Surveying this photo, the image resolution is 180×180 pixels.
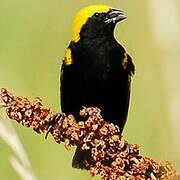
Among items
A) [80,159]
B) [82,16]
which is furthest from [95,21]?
[80,159]

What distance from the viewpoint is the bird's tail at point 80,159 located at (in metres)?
0.77

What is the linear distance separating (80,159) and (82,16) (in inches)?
8.4

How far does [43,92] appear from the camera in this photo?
36.4 inches

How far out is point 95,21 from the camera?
2.96 feet

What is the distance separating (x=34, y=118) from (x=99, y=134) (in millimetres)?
73

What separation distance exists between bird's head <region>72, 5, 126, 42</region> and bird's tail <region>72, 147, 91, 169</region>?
179mm

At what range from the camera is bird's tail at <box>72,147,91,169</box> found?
77cm

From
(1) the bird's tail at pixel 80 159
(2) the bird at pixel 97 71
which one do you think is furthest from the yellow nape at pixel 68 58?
(1) the bird's tail at pixel 80 159

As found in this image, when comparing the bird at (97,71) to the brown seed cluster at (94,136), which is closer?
the brown seed cluster at (94,136)

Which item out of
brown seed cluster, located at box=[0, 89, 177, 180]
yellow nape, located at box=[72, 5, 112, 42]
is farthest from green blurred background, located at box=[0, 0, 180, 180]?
brown seed cluster, located at box=[0, 89, 177, 180]

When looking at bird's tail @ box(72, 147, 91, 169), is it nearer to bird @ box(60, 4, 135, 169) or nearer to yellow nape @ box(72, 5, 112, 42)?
bird @ box(60, 4, 135, 169)

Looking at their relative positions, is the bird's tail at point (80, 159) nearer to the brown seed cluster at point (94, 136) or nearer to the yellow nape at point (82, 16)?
the brown seed cluster at point (94, 136)

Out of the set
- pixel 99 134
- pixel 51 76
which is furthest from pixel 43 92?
pixel 99 134

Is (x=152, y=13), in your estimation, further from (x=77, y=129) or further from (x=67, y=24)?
(x=67, y=24)
